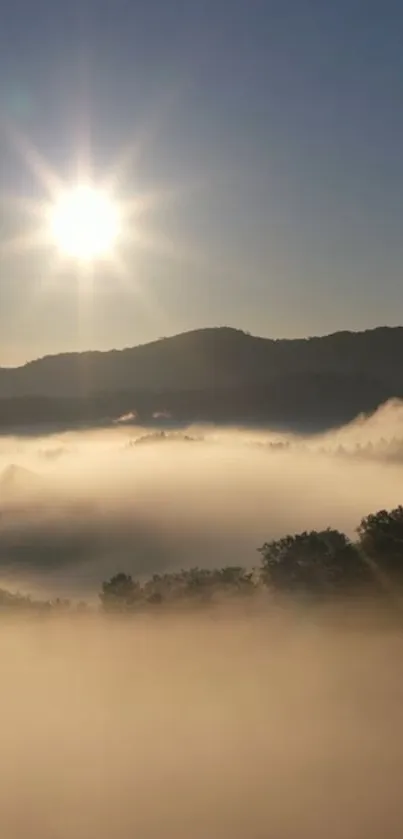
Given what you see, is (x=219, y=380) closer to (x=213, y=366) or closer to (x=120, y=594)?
(x=213, y=366)

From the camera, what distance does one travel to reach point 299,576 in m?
37.0

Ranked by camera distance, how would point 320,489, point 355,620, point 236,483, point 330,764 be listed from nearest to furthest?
point 330,764
point 355,620
point 320,489
point 236,483

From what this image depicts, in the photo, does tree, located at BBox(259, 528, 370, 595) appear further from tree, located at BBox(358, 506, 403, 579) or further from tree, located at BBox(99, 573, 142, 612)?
tree, located at BBox(99, 573, 142, 612)

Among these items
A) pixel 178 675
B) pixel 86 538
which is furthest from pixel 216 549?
pixel 178 675

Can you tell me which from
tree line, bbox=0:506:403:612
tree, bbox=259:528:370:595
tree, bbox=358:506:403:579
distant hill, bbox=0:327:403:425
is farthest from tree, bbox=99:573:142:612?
distant hill, bbox=0:327:403:425

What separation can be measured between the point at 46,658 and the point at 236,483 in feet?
142

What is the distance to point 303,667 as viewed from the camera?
29.0 metres

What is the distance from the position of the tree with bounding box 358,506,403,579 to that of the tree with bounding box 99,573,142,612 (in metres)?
12.3

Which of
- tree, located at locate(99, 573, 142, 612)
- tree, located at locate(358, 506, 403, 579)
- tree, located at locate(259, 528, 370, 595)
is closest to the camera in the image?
tree, located at locate(259, 528, 370, 595)

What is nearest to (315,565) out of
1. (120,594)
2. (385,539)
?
(385,539)

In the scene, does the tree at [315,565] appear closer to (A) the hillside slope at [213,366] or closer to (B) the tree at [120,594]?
(B) the tree at [120,594]

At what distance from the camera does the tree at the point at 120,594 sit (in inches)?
1575

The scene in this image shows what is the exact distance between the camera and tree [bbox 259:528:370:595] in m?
36.0

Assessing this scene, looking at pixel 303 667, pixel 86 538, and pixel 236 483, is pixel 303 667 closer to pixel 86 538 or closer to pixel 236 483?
pixel 86 538
